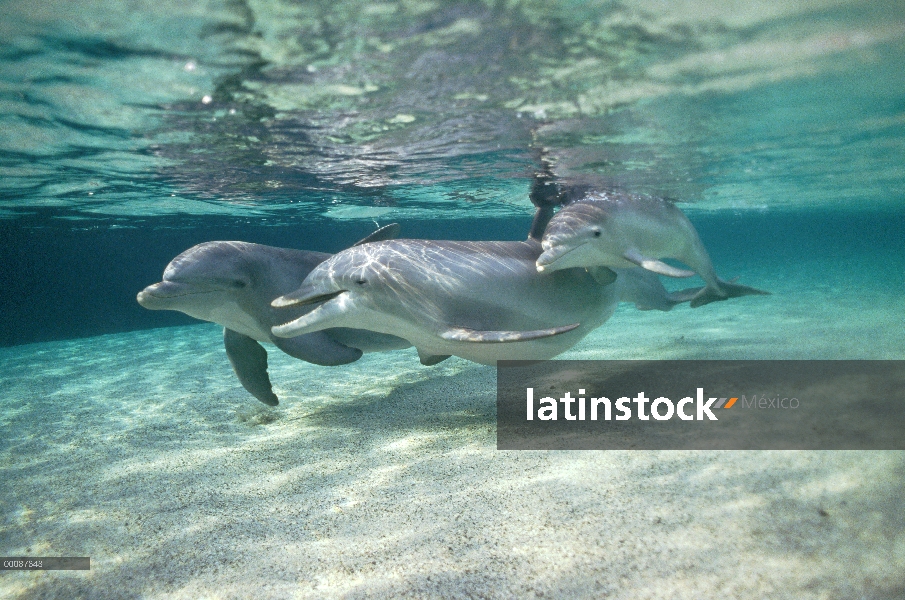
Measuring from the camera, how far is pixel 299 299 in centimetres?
545

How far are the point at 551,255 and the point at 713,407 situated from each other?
2.52 metres

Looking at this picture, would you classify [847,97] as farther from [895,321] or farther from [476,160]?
[476,160]

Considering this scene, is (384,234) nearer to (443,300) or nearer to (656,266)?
(443,300)

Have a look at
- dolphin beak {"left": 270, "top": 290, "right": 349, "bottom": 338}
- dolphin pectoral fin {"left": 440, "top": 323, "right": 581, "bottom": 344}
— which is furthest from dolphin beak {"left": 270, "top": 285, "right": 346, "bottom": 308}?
dolphin pectoral fin {"left": 440, "top": 323, "right": 581, "bottom": 344}

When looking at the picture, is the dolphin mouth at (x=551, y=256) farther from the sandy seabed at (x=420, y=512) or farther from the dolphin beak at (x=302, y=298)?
the dolphin beak at (x=302, y=298)

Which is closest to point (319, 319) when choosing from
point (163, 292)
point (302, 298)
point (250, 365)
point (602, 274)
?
point (302, 298)

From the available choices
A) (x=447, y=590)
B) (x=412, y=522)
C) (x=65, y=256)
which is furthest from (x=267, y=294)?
(x=65, y=256)

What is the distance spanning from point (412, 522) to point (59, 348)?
20.8 metres

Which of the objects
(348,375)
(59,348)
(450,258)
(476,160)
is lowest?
(59,348)

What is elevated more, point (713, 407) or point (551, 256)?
point (551, 256)

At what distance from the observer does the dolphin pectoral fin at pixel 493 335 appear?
474cm

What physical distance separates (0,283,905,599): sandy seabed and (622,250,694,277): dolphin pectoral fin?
2.69m

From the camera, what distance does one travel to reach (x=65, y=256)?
51469 mm

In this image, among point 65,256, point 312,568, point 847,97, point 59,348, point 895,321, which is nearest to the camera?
point 312,568
